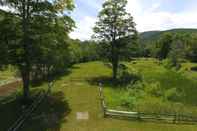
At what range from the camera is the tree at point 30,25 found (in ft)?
99.9

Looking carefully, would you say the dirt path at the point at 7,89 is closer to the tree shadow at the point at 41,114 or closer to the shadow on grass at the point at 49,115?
the tree shadow at the point at 41,114

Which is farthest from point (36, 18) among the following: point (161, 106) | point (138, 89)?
point (138, 89)

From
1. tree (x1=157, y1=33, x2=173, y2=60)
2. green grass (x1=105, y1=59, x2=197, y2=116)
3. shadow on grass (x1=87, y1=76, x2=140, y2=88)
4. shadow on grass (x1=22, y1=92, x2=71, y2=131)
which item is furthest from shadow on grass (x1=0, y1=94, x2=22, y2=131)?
tree (x1=157, y1=33, x2=173, y2=60)

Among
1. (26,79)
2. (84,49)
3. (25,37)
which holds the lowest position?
(26,79)

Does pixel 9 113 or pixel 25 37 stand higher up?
pixel 25 37

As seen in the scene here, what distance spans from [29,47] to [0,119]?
7767mm

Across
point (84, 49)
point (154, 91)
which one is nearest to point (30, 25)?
point (154, 91)

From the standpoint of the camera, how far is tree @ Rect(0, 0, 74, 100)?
3045 cm

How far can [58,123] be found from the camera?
86.2ft

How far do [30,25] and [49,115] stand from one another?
9.64 metres

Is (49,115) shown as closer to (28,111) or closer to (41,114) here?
(41,114)

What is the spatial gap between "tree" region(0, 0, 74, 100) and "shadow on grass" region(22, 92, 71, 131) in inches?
166

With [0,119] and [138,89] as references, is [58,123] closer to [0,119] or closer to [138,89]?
[0,119]

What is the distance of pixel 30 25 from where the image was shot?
3122 cm
